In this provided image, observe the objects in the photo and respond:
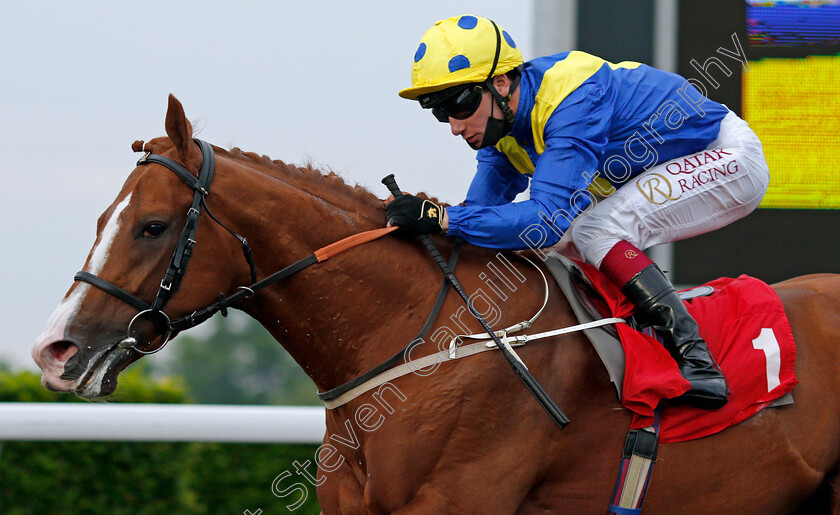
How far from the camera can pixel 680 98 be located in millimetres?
2711

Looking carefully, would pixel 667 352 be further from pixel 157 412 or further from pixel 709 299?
pixel 157 412

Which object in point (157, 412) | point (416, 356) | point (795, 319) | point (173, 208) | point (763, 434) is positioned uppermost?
point (173, 208)

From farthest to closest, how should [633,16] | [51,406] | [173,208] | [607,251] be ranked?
[633,16] → [51,406] → [607,251] → [173,208]

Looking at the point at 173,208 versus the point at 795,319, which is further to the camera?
the point at 795,319

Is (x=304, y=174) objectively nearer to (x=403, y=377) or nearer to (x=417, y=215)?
(x=417, y=215)

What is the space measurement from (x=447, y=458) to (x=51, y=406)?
2290 millimetres

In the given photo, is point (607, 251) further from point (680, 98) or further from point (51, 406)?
point (51, 406)

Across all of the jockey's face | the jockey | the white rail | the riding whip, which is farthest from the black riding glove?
the white rail

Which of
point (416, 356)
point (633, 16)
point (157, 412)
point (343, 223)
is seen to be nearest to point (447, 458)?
point (416, 356)

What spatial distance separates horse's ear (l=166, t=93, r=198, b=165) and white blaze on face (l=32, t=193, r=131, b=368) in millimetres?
179

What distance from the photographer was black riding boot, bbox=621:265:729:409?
92.9 inches

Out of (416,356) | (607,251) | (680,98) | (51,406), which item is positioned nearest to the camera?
(416,356)

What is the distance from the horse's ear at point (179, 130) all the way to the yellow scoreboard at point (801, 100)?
2.86 meters

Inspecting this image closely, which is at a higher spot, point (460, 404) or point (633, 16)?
point (633, 16)
